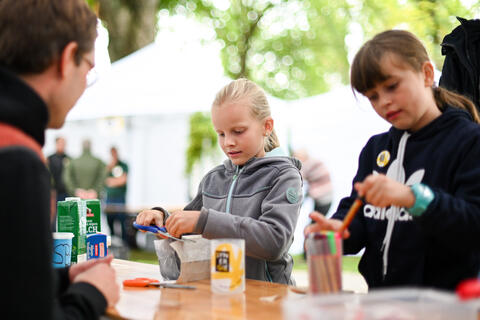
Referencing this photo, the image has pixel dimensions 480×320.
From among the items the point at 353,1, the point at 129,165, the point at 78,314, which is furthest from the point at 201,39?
the point at 78,314

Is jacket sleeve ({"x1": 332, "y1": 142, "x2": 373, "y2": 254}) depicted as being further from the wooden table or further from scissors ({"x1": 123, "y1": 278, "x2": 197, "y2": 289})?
scissors ({"x1": 123, "y1": 278, "x2": 197, "y2": 289})

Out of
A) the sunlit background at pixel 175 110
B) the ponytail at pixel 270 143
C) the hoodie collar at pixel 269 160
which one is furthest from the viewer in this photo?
the sunlit background at pixel 175 110

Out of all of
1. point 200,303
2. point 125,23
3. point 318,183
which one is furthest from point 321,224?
point 125,23

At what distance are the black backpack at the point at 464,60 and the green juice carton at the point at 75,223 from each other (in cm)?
165

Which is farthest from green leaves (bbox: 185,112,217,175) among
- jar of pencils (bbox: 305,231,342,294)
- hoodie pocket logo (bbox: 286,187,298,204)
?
jar of pencils (bbox: 305,231,342,294)

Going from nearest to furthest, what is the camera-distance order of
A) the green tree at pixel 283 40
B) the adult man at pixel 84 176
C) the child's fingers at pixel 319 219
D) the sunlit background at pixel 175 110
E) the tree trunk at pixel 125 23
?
the child's fingers at pixel 319 219, the sunlit background at pixel 175 110, the adult man at pixel 84 176, the tree trunk at pixel 125 23, the green tree at pixel 283 40

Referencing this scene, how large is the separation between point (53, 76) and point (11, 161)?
1.12 feet

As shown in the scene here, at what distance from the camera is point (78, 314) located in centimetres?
118

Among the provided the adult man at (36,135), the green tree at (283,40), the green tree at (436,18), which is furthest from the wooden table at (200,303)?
the green tree at (283,40)

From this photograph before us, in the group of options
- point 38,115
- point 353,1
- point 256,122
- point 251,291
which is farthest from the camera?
point 353,1

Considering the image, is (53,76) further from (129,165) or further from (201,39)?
(201,39)

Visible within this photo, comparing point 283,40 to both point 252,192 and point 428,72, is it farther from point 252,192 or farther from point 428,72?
point 428,72

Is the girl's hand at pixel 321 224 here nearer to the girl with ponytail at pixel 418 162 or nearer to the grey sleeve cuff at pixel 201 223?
the girl with ponytail at pixel 418 162

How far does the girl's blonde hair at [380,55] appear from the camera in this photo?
5.03 feet
